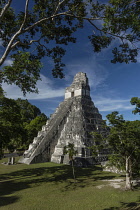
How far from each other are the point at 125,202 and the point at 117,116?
208 inches

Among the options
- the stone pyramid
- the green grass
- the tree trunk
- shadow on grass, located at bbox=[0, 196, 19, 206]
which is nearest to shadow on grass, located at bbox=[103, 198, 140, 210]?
the green grass

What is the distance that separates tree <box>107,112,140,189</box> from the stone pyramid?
9.26m

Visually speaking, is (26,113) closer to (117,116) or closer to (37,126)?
(37,126)

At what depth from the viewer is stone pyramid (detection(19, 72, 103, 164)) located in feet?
69.6

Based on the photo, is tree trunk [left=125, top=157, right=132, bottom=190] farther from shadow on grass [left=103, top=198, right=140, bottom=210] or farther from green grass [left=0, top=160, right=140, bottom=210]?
shadow on grass [left=103, top=198, right=140, bottom=210]

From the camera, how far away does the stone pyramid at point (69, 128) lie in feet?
69.6

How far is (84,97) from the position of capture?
28.6 metres

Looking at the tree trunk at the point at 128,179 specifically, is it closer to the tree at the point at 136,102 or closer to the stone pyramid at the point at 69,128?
the tree at the point at 136,102

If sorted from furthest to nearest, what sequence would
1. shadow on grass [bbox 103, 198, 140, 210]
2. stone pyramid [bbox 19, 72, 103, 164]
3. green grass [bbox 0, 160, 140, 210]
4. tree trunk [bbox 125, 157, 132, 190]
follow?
stone pyramid [bbox 19, 72, 103, 164]
tree trunk [bbox 125, 157, 132, 190]
green grass [bbox 0, 160, 140, 210]
shadow on grass [bbox 103, 198, 140, 210]

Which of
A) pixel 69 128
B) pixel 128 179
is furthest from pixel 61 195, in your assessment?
pixel 69 128

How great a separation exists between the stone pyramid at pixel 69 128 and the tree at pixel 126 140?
30.4 feet

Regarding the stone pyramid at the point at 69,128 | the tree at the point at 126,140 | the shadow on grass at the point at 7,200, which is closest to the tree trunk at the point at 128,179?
the tree at the point at 126,140

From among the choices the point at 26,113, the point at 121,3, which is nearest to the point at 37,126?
the point at 26,113

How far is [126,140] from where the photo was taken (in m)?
10.6
